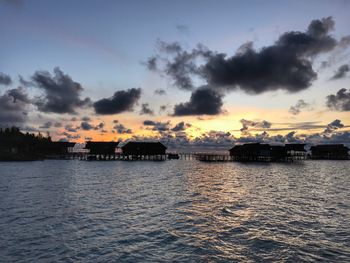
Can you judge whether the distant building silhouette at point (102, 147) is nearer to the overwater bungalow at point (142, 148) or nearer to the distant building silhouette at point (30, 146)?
the overwater bungalow at point (142, 148)

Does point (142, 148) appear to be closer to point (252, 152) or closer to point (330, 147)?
point (252, 152)

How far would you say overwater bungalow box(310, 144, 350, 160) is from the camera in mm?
129125

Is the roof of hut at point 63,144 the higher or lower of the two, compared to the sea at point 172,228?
higher

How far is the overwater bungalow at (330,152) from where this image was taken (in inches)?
5084

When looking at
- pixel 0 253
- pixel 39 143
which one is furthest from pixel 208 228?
pixel 39 143

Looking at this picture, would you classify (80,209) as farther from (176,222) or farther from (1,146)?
(1,146)

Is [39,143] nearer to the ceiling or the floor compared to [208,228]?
nearer to the ceiling

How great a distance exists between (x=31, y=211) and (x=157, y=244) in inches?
479

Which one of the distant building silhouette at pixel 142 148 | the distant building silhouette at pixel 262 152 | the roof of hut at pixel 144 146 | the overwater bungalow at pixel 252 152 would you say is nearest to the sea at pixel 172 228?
the overwater bungalow at pixel 252 152

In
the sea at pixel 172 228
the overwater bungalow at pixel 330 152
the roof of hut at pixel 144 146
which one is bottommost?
the sea at pixel 172 228

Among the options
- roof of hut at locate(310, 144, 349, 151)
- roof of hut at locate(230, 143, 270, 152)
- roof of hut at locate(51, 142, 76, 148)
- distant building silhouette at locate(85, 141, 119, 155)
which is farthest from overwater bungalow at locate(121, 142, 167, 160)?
roof of hut at locate(310, 144, 349, 151)

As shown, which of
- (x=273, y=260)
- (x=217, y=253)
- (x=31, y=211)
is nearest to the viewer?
(x=273, y=260)

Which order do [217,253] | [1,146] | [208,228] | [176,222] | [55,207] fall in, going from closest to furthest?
[217,253], [208,228], [176,222], [55,207], [1,146]

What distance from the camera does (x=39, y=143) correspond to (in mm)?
113375
